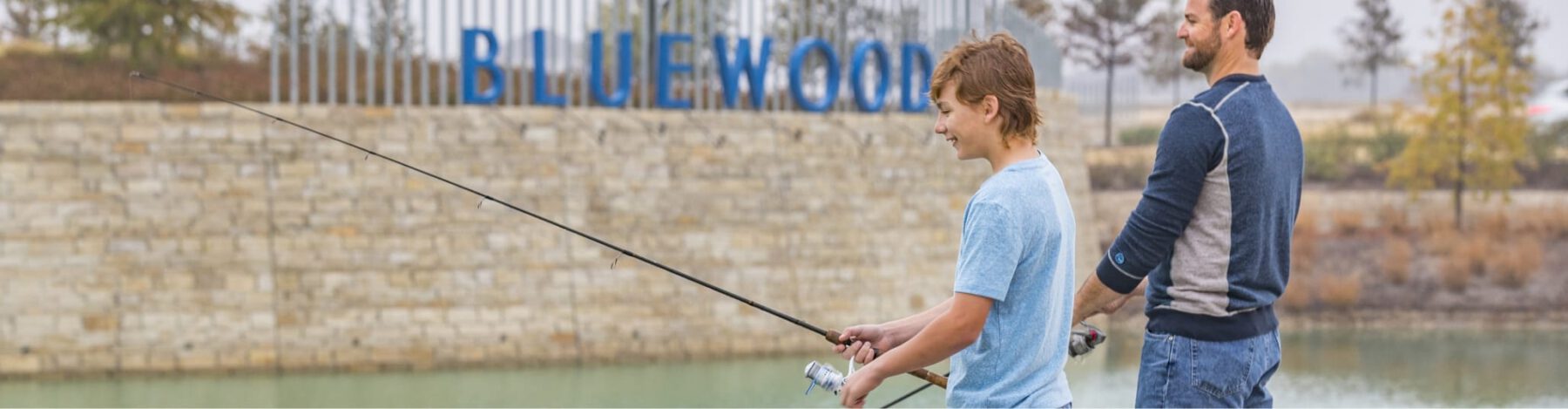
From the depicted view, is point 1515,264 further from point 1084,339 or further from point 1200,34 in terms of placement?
point 1200,34

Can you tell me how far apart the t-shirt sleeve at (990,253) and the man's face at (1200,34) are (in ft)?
2.64

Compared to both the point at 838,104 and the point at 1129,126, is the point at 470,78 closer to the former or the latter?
the point at 838,104

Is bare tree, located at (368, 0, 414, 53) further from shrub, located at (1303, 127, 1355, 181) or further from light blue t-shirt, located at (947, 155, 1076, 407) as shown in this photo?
shrub, located at (1303, 127, 1355, 181)

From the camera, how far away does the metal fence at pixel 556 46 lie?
48.6 ft

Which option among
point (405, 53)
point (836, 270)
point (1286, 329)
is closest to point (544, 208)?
point (405, 53)

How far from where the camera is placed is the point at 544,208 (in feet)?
50.5

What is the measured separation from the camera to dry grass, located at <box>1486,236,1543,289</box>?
843 inches

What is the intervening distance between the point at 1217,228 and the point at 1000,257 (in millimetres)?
726

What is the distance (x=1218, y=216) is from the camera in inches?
139

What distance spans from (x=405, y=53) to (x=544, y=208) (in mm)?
1902

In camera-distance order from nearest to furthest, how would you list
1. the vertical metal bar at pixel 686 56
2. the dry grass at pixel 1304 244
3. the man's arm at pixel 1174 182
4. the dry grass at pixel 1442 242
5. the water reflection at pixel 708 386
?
the man's arm at pixel 1174 182 → the water reflection at pixel 708 386 → the vertical metal bar at pixel 686 56 → the dry grass at pixel 1304 244 → the dry grass at pixel 1442 242

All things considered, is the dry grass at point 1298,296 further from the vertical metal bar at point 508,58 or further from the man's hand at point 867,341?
the man's hand at point 867,341

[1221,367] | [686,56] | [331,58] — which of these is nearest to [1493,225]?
[686,56]

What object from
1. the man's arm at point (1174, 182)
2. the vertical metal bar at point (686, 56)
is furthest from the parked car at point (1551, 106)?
the man's arm at point (1174, 182)
